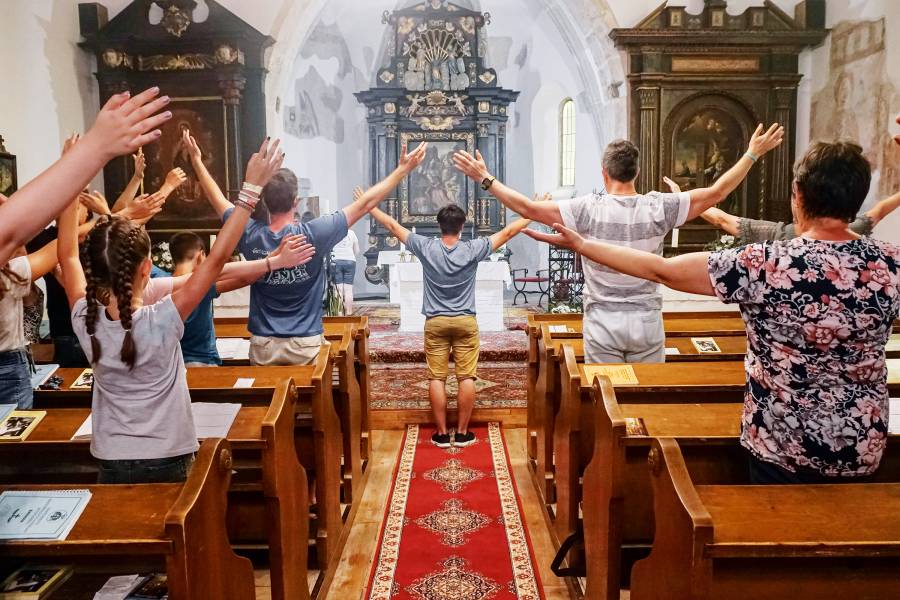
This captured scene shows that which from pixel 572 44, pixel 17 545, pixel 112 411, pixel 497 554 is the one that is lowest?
pixel 497 554

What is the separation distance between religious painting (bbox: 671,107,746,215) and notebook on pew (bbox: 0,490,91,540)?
337 inches

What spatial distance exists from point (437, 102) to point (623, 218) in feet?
36.2

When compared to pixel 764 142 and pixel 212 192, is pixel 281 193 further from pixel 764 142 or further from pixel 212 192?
pixel 764 142

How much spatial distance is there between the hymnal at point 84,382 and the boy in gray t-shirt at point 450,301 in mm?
2079

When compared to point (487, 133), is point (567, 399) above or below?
below

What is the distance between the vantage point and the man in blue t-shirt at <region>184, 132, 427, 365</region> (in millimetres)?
3605

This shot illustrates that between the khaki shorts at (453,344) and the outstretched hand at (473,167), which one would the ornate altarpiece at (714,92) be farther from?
the outstretched hand at (473,167)

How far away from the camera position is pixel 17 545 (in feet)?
6.03

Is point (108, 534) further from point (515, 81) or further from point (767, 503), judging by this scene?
point (515, 81)

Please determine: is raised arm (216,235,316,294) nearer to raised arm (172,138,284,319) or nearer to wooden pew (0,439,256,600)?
raised arm (172,138,284,319)

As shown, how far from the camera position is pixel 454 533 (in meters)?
3.81

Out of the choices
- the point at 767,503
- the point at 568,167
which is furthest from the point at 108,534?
the point at 568,167

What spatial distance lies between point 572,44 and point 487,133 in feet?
11.1

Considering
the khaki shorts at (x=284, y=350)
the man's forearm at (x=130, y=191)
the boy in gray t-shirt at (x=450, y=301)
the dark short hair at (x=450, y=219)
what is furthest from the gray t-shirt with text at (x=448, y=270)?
the man's forearm at (x=130, y=191)
